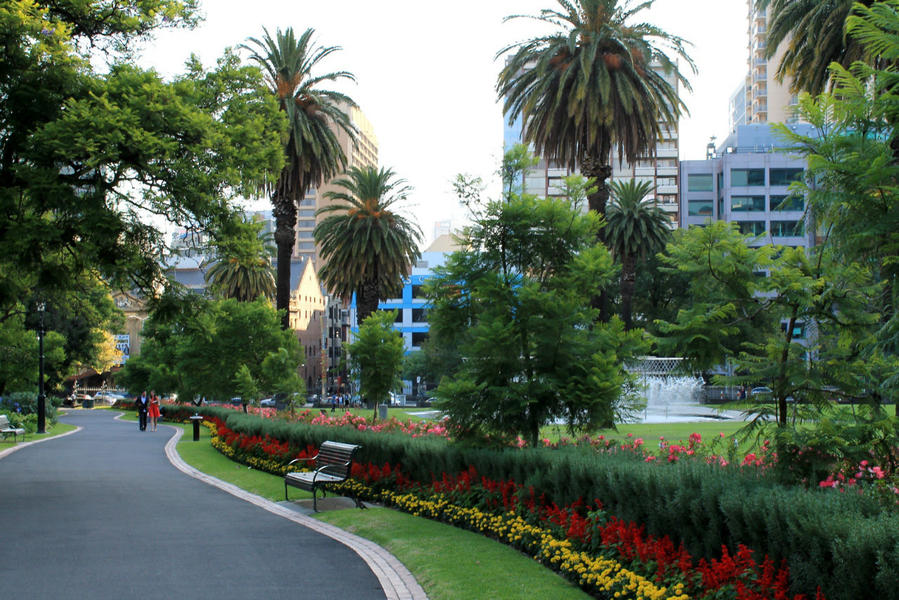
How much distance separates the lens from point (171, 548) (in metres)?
10.5

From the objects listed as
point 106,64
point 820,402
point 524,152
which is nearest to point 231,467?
point 106,64

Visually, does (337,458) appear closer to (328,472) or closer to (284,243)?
(328,472)

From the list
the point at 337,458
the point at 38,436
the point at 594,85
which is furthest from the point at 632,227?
the point at 337,458

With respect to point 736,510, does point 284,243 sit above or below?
above

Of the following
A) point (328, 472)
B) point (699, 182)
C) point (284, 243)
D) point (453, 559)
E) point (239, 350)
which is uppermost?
point (699, 182)

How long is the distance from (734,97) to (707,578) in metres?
166

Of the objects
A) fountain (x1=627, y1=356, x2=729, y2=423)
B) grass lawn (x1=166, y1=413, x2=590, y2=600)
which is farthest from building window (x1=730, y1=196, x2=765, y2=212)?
grass lawn (x1=166, y1=413, x2=590, y2=600)

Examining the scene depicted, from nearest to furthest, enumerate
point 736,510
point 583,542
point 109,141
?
1. point 736,510
2. point 583,542
3. point 109,141

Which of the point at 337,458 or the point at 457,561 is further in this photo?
the point at 337,458

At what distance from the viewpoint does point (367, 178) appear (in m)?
42.1

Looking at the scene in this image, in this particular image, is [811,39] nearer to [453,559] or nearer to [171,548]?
[453,559]

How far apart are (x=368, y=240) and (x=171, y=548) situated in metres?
31.2

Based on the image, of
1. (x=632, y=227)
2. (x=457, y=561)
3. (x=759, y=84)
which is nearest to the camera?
(x=457, y=561)

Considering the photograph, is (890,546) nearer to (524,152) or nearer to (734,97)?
(524,152)
